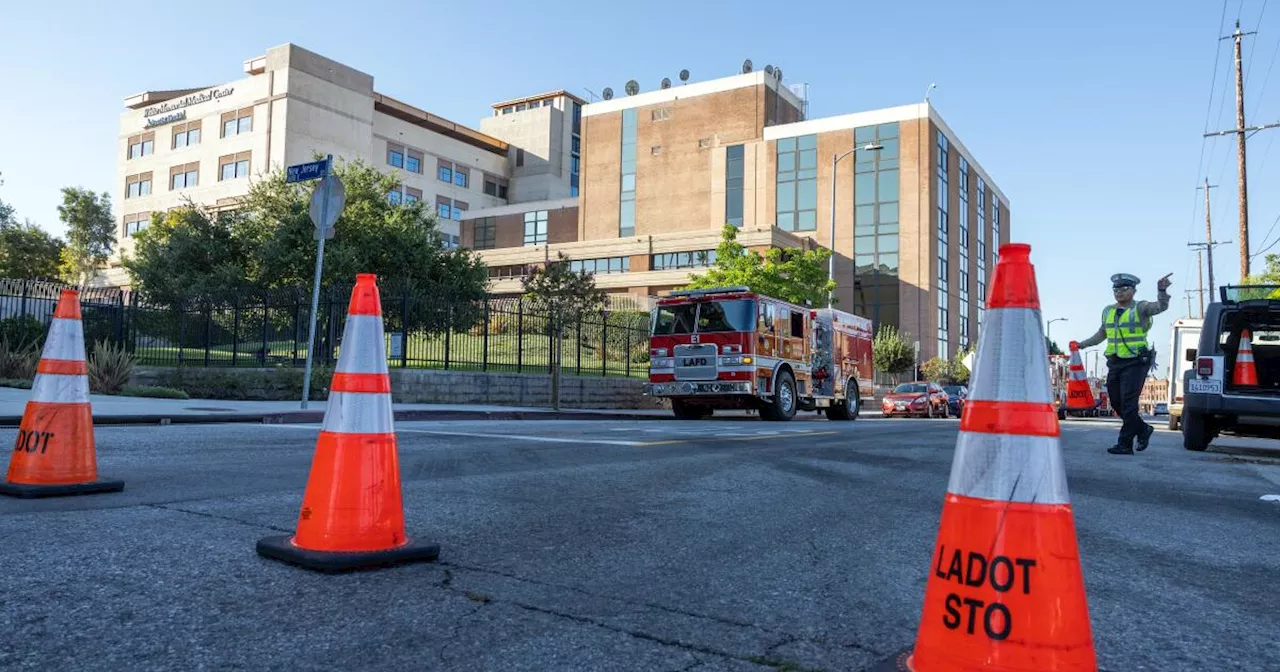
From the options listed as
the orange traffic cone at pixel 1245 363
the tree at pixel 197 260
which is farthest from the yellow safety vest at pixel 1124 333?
the tree at pixel 197 260

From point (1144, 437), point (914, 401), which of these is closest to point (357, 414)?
point (1144, 437)

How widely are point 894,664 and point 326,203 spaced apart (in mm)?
12572

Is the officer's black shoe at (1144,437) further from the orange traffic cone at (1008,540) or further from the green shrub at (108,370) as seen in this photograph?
the green shrub at (108,370)

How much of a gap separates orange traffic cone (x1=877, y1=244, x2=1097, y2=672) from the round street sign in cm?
1235

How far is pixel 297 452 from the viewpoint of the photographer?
26.2 ft

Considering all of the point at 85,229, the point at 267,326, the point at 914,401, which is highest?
the point at 85,229

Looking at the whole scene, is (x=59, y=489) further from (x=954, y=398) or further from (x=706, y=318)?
(x=954, y=398)

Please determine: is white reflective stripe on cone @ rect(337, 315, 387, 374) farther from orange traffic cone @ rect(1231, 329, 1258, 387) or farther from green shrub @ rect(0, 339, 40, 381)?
green shrub @ rect(0, 339, 40, 381)

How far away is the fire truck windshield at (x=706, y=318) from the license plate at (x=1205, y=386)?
29.7ft

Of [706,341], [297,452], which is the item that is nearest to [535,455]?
[297,452]

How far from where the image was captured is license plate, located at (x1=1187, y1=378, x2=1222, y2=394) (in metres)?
10.8

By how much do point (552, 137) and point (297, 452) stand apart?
88.4 meters

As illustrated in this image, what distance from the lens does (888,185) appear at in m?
64.8

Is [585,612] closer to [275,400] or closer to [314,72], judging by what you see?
[275,400]
